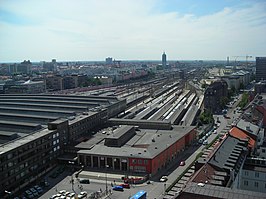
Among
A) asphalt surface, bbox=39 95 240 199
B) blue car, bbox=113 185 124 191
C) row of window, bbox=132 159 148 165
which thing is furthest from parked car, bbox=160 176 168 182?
blue car, bbox=113 185 124 191

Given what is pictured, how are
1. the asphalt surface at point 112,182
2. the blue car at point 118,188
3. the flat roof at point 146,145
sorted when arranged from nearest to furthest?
the asphalt surface at point 112,182 → the blue car at point 118,188 → the flat roof at point 146,145

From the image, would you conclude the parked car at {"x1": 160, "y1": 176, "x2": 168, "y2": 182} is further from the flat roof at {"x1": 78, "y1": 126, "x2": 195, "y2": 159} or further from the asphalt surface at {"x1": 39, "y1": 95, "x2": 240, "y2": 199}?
the flat roof at {"x1": 78, "y1": 126, "x2": 195, "y2": 159}

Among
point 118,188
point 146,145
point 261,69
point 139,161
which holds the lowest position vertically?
point 118,188

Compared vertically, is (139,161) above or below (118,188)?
above

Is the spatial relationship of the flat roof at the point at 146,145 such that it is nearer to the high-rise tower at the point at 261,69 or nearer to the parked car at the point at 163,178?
the parked car at the point at 163,178

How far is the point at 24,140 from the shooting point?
119ft

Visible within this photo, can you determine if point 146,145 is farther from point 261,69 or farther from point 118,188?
point 261,69

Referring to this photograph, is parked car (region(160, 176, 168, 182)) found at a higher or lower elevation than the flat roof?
lower

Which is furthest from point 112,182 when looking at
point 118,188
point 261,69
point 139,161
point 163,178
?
point 261,69

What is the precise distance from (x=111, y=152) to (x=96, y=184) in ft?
19.5

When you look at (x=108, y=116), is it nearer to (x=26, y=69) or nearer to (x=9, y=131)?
(x=9, y=131)

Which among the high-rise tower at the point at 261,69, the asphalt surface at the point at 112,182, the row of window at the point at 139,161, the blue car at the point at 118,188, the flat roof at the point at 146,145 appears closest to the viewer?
the asphalt surface at the point at 112,182

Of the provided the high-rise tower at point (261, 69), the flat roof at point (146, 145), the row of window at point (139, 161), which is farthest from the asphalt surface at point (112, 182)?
the high-rise tower at point (261, 69)

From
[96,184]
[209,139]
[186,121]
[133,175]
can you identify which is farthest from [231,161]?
[186,121]
